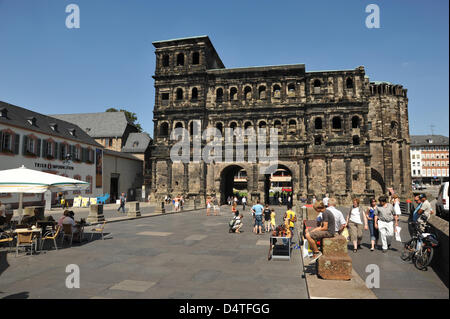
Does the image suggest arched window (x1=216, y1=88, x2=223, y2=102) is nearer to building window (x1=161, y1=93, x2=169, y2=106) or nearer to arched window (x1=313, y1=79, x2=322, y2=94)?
building window (x1=161, y1=93, x2=169, y2=106)

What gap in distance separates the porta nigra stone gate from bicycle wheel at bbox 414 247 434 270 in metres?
27.6

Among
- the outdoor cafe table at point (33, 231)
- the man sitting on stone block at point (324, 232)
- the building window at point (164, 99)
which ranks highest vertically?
the building window at point (164, 99)

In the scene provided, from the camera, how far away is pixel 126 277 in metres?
6.36

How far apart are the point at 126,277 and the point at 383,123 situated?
47.2 m

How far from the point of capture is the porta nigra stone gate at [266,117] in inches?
1371

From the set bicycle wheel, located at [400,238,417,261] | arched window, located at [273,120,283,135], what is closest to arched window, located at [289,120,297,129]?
arched window, located at [273,120,283,135]

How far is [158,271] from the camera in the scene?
6.82 meters

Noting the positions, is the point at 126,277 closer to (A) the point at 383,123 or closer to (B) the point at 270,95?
(B) the point at 270,95

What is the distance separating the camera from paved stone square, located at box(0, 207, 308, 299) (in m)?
5.43

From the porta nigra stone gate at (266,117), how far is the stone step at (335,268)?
1106 inches

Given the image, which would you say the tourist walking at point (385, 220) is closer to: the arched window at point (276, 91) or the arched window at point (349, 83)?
the arched window at point (276, 91)

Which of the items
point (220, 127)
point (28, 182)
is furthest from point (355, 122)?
point (28, 182)

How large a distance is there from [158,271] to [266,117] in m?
31.5

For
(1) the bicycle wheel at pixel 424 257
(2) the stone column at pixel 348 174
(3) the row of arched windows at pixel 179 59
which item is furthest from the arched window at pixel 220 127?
(1) the bicycle wheel at pixel 424 257
